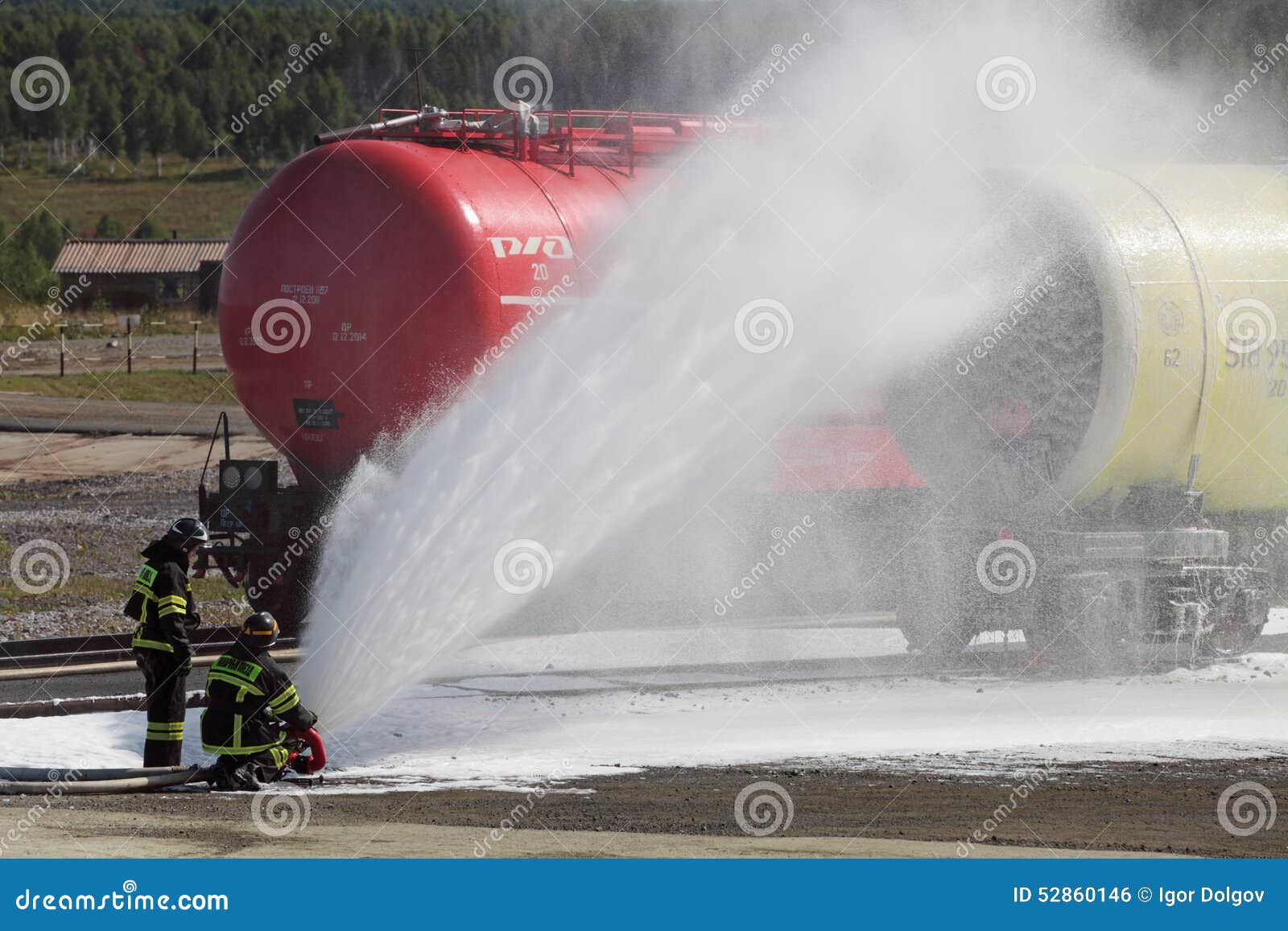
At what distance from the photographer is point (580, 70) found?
68625mm

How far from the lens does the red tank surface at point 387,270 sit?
42.3ft

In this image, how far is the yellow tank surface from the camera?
503 inches
